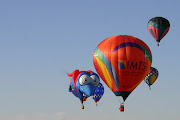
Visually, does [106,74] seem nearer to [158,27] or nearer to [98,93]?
[158,27]

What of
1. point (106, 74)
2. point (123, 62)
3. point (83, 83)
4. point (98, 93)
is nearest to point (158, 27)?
point (83, 83)

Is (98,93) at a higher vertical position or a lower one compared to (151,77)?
lower

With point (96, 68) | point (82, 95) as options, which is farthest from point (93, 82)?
point (96, 68)

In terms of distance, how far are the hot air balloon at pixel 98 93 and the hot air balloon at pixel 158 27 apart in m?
11.1

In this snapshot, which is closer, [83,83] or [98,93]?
[83,83]

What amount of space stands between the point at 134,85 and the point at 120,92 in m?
1.56

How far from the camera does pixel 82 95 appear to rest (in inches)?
2621

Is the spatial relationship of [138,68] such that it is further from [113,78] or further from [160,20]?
[160,20]

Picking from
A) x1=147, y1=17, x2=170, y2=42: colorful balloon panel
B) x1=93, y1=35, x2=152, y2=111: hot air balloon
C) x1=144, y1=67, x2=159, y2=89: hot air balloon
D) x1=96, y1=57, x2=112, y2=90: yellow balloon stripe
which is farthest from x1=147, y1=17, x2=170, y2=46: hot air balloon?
x1=96, y1=57, x2=112, y2=90: yellow balloon stripe

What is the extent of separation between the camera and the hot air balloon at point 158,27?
6294 centimetres

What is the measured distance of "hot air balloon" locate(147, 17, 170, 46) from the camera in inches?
2478

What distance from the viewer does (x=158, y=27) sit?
62969 mm

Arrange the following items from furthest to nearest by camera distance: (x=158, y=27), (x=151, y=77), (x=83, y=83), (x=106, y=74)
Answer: (x=151, y=77), (x=83, y=83), (x=158, y=27), (x=106, y=74)

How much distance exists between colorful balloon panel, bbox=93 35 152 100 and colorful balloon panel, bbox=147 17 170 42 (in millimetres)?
9936
